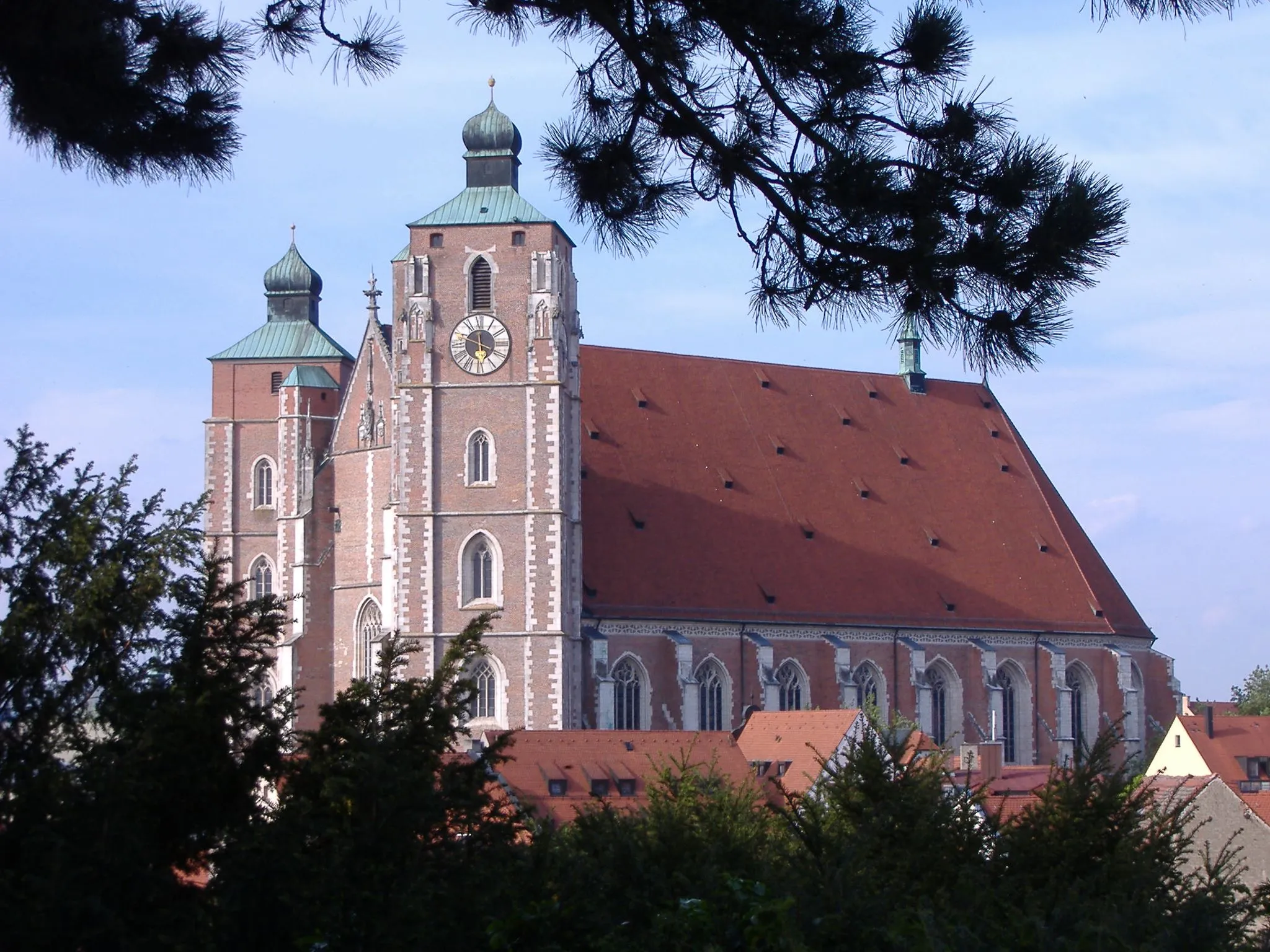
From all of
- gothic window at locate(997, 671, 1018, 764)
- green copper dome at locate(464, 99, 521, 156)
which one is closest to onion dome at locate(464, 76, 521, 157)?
green copper dome at locate(464, 99, 521, 156)

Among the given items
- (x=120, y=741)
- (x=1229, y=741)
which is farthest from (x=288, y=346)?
(x=120, y=741)

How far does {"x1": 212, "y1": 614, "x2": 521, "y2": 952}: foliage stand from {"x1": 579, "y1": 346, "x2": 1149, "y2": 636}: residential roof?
37.2 metres

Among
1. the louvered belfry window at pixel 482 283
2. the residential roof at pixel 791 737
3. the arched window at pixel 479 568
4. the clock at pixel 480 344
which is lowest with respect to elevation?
the residential roof at pixel 791 737

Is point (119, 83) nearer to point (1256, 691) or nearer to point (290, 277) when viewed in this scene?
point (290, 277)

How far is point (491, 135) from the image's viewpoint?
49.6 meters

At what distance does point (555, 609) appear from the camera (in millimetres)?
46344

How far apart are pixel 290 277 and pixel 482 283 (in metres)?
11.7

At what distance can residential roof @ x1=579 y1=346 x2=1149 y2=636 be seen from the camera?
169 feet

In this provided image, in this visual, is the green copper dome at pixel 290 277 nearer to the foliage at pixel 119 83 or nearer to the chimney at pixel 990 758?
the chimney at pixel 990 758

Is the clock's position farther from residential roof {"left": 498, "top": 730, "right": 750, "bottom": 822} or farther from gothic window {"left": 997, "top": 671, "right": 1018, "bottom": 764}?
gothic window {"left": 997, "top": 671, "right": 1018, "bottom": 764}

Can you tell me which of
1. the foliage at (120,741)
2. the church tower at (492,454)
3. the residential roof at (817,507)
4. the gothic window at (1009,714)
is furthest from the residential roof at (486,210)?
the foliage at (120,741)

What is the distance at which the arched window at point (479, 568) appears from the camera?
46.4 m

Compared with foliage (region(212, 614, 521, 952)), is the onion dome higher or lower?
higher

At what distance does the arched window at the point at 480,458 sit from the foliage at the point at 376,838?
114ft
